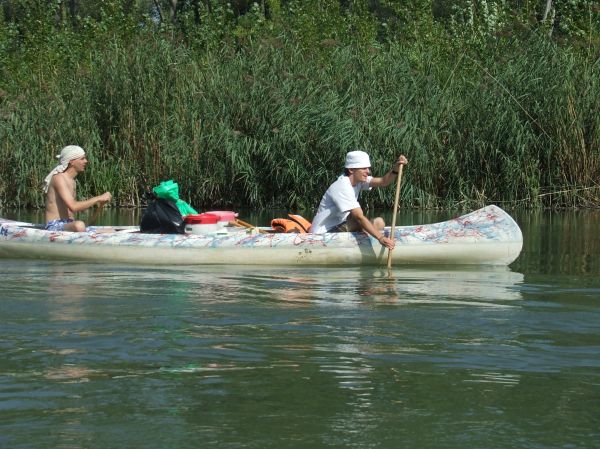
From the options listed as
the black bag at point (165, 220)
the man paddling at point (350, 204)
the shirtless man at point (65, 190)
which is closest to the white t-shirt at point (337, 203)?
the man paddling at point (350, 204)

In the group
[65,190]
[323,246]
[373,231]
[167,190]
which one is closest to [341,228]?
[323,246]

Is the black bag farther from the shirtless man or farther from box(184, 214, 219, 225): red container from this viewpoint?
the shirtless man

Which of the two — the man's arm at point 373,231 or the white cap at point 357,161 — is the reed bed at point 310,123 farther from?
the man's arm at point 373,231

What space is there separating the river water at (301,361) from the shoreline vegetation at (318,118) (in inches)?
244

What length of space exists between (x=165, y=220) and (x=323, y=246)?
154 cm

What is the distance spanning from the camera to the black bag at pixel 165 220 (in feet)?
36.8

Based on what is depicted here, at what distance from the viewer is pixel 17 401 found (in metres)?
5.78

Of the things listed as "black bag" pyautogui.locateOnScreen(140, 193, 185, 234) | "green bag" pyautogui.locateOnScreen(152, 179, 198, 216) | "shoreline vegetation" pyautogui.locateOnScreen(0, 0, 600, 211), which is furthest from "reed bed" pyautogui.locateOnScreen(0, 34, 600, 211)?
"green bag" pyautogui.locateOnScreen(152, 179, 198, 216)

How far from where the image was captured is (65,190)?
11.2 meters

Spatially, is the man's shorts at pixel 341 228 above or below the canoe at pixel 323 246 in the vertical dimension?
above

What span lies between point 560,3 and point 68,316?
510 inches

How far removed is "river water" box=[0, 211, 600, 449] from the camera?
17.6 feet

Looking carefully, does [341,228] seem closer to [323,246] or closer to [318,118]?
[323,246]

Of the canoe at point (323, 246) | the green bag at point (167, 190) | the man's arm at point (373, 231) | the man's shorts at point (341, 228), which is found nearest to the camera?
the man's arm at point (373, 231)
